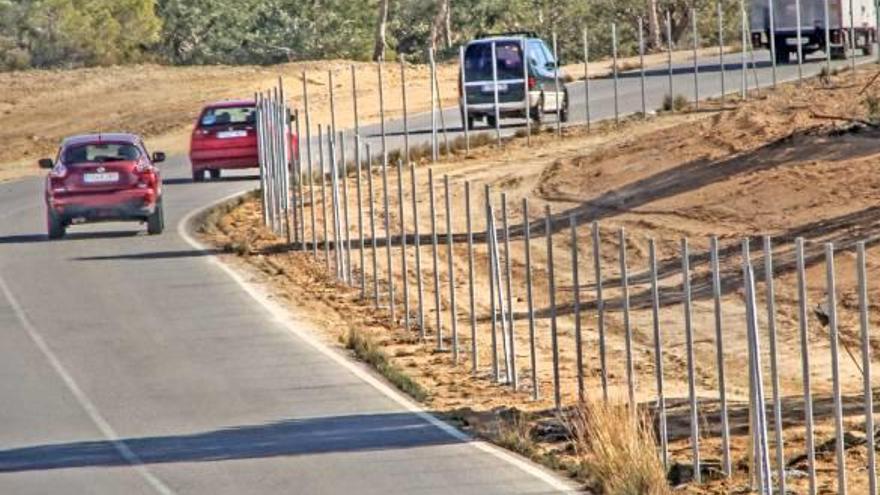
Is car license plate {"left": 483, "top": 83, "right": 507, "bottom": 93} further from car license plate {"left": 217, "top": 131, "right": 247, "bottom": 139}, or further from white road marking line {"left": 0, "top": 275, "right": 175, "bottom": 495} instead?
white road marking line {"left": 0, "top": 275, "right": 175, "bottom": 495}

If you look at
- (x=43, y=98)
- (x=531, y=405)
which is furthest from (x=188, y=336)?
(x=43, y=98)

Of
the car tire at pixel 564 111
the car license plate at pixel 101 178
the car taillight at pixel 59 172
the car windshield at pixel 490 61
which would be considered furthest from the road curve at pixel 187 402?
the car tire at pixel 564 111

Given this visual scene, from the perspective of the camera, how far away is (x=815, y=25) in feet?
196

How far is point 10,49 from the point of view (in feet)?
290

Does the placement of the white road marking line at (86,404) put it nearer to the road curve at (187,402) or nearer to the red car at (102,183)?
the road curve at (187,402)

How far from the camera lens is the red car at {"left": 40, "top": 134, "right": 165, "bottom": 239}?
120 feet

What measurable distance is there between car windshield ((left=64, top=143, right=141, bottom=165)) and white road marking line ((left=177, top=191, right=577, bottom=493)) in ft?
5.01

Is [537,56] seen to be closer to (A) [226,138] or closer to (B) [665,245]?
(A) [226,138]

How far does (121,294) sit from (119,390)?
794 cm

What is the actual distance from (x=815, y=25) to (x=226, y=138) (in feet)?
62.5

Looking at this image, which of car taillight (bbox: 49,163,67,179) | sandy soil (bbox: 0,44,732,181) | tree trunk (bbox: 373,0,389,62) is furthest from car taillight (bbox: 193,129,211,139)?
tree trunk (bbox: 373,0,389,62)

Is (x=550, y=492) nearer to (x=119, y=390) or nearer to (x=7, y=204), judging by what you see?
(x=119, y=390)

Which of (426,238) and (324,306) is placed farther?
(426,238)

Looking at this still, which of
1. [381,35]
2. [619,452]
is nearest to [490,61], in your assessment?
[381,35]
